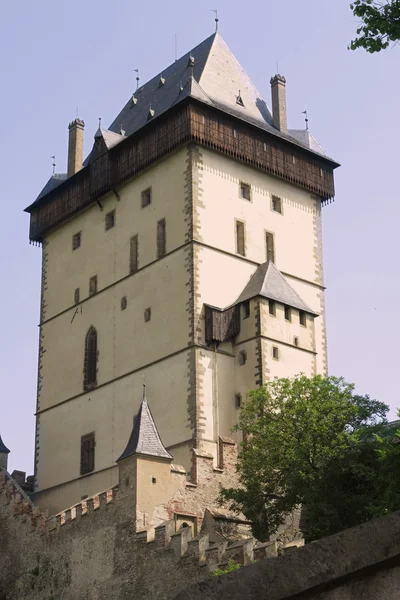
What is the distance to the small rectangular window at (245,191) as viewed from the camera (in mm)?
42375

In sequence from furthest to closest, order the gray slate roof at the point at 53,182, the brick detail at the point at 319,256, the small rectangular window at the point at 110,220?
→ the gray slate roof at the point at 53,182 < the small rectangular window at the point at 110,220 < the brick detail at the point at 319,256

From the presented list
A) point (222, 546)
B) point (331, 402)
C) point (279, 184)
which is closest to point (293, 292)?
point (279, 184)

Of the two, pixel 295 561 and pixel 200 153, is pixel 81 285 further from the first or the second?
pixel 295 561

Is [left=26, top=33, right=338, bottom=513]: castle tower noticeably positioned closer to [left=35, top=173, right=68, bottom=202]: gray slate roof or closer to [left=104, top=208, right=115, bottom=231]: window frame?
[left=104, top=208, right=115, bottom=231]: window frame

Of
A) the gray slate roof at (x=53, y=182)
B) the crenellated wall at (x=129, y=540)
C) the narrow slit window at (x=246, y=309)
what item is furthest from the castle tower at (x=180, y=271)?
the crenellated wall at (x=129, y=540)

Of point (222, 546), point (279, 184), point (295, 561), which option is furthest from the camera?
point (279, 184)

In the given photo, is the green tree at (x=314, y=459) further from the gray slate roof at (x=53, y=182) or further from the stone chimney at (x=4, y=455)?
the gray slate roof at (x=53, y=182)

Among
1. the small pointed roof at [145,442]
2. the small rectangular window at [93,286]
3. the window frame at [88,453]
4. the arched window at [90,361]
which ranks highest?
the small rectangular window at [93,286]

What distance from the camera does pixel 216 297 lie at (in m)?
39.5

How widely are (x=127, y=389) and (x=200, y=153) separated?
373 inches

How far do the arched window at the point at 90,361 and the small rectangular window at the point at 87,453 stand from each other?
2.15 meters

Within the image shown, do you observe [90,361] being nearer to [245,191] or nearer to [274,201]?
[245,191]

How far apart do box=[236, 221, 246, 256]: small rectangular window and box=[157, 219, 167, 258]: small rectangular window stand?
111 inches

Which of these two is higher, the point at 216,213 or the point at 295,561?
the point at 216,213
